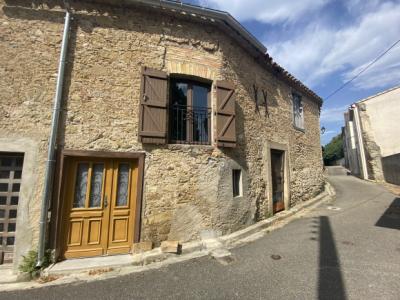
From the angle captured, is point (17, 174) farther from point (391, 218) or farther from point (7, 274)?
point (391, 218)

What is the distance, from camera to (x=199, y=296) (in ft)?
10.5

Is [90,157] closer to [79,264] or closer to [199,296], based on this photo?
[79,264]

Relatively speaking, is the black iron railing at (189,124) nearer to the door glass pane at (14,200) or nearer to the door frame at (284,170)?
the door frame at (284,170)

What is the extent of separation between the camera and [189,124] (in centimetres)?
550

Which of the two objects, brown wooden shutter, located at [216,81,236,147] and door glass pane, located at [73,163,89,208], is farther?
brown wooden shutter, located at [216,81,236,147]

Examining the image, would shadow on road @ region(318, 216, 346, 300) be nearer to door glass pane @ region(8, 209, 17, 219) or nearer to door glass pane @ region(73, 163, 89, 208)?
door glass pane @ region(73, 163, 89, 208)

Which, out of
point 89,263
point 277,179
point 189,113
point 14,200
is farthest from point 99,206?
point 277,179

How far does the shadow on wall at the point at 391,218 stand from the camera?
5.97 meters

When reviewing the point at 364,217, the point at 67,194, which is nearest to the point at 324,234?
the point at 364,217

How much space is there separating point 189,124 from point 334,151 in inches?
1477

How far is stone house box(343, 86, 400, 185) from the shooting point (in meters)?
14.9

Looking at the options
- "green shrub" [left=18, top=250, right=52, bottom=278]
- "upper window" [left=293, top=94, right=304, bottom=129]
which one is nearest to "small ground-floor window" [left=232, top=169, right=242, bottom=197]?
→ "green shrub" [left=18, top=250, right=52, bottom=278]

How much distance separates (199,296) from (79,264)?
2.45 metres

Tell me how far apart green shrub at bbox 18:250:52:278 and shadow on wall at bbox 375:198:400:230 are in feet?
26.0
